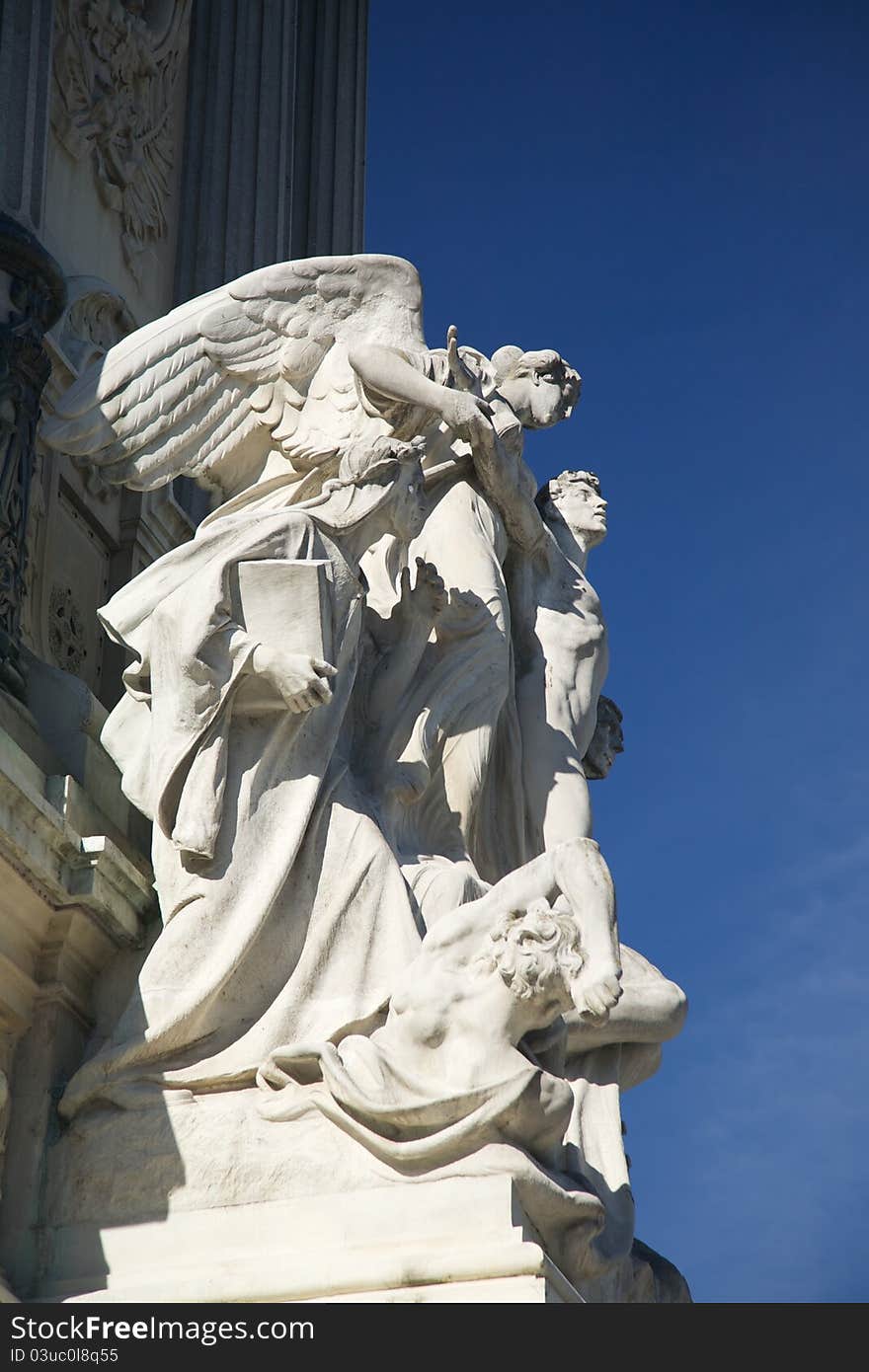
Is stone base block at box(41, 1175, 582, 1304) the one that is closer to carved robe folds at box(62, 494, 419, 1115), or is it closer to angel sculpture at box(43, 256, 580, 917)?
carved robe folds at box(62, 494, 419, 1115)

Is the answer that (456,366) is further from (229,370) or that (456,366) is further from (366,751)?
(366,751)

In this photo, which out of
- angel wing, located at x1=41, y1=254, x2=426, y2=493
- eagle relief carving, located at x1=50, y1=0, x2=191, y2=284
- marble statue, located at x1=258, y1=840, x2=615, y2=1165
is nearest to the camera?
marble statue, located at x1=258, y1=840, x2=615, y2=1165

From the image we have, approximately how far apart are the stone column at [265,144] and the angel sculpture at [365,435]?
101 inches

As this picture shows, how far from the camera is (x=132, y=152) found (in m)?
10.4

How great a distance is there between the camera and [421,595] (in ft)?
26.5

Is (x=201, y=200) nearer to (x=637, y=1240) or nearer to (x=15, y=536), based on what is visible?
(x=15, y=536)

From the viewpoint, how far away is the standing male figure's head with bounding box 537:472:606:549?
937 cm

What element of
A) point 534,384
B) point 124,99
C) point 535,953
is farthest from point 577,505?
point 535,953

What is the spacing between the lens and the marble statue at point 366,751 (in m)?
6.70

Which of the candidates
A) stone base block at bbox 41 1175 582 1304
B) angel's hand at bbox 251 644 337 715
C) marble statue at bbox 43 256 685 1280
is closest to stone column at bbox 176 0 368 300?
marble statue at bbox 43 256 685 1280

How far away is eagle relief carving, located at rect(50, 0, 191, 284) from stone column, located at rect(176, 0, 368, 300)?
0.27 meters

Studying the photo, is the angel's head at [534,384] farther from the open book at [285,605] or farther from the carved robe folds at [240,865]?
the open book at [285,605]

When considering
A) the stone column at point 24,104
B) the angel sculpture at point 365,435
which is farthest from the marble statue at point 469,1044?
the stone column at point 24,104

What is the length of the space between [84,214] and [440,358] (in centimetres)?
230
